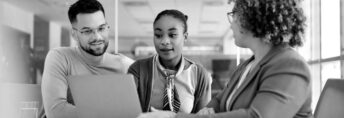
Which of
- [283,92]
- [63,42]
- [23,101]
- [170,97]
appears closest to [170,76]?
[170,97]

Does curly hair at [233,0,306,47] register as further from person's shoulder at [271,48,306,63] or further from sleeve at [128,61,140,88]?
sleeve at [128,61,140,88]

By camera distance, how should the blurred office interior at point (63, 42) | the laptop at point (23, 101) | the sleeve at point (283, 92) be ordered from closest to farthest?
the sleeve at point (283, 92)
the laptop at point (23, 101)
the blurred office interior at point (63, 42)

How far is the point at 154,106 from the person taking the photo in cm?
152

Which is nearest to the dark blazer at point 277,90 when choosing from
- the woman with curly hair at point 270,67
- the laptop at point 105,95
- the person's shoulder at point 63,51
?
the woman with curly hair at point 270,67

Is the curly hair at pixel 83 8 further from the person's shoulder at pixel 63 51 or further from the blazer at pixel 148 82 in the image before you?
the blazer at pixel 148 82

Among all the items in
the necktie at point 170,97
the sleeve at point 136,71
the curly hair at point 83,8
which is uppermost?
the curly hair at point 83,8

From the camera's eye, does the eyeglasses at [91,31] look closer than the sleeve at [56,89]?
No

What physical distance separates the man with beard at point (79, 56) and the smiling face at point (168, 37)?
0.95ft

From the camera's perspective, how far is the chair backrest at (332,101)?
1.11 m

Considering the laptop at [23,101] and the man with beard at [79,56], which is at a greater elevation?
the man with beard at [79,56]

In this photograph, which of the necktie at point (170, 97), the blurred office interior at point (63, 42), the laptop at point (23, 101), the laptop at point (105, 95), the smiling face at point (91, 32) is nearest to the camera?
the laptop at point (105, 95)

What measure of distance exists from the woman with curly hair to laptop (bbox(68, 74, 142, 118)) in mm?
62

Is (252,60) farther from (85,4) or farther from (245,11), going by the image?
(85,4)

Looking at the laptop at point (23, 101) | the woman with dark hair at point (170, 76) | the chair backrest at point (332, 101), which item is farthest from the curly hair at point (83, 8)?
the chair backrest at point (332, 101)
